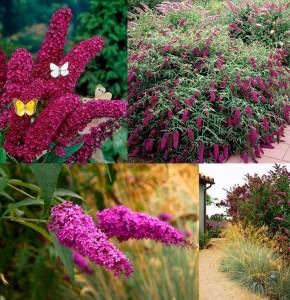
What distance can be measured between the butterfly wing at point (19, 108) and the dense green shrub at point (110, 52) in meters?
2.50

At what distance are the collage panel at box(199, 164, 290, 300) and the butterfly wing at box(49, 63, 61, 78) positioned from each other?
3.90 feet

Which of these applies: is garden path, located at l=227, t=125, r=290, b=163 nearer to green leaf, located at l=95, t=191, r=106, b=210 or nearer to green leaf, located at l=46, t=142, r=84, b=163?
green leaf, located at l=95, t=191, r=106, b=210

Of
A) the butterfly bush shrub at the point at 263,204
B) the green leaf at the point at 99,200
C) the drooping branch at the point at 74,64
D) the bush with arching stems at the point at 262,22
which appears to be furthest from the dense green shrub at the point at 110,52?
the drooping branch at the point at 74,64

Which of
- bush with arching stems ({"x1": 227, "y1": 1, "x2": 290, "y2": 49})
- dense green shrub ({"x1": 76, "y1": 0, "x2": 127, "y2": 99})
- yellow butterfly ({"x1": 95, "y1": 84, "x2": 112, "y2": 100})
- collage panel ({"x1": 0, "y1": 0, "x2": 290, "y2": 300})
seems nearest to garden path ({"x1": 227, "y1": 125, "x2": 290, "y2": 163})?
collage panel ({"x1": 0, "y1": 0, "x2": 290, "y2": 300})

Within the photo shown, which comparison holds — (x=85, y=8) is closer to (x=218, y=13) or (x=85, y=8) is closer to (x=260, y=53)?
(x=218, y=13)

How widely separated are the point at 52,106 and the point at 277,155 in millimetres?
1944

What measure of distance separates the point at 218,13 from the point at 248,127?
100 cm

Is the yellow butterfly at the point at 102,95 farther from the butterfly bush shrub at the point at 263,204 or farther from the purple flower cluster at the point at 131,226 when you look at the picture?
the butterfly bush shrub at the point at 263,204

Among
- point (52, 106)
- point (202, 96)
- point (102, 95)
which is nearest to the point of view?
point (52, 106)

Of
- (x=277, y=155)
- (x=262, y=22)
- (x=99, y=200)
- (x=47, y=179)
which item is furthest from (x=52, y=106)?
(x=262, y=22)

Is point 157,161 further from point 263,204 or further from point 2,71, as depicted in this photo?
point 2,71

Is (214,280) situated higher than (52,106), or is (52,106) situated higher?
(52,106)

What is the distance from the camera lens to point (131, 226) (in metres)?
1.79

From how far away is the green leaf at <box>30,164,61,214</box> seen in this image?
4.82 feet
